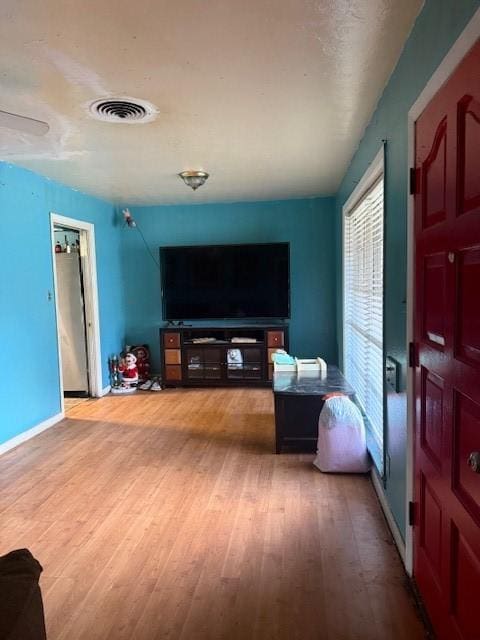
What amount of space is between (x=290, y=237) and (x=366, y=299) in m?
2.38

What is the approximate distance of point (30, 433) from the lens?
387 cm

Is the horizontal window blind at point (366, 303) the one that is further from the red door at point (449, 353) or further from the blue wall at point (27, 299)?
the blue wall at point (27, 299)

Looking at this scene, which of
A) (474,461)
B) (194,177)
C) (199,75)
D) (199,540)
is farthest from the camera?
(194,177)

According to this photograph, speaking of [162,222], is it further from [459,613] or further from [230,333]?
[459,613]

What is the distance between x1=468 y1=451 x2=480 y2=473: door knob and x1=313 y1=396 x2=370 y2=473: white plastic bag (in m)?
1.75

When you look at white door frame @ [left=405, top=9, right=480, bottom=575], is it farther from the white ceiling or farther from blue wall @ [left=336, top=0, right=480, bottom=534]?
the white ceiling

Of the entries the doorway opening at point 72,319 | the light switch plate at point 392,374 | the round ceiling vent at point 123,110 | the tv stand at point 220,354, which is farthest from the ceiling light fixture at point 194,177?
the light switch plate at point 392,374

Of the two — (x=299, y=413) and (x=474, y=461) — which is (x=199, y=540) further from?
(x=474, y=461)

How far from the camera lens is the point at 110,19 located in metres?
1.70

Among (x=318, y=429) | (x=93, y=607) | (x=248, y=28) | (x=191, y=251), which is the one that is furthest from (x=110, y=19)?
(x=191, y=251)

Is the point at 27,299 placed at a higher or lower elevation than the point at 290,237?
lower

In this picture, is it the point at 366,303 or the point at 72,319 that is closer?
the point at 366,303

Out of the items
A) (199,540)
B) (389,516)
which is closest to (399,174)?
(389,516)

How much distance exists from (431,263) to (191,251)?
4.15 m
